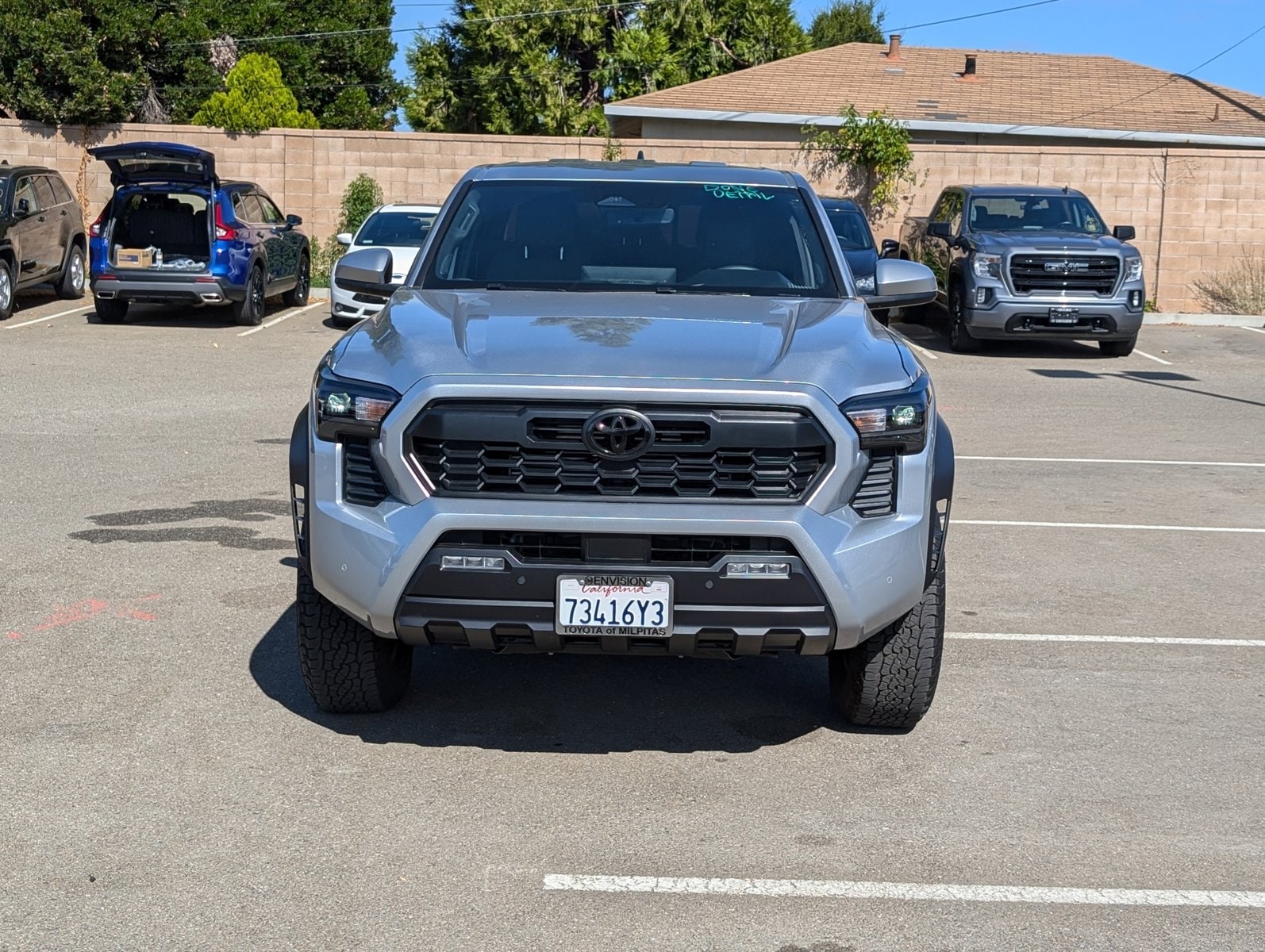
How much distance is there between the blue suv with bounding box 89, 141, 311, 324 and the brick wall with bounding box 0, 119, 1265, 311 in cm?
525

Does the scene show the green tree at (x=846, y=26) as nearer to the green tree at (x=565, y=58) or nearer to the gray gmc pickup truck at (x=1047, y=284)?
the green tree at (x=565, y=58)

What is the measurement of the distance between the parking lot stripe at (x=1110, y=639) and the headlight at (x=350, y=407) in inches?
120

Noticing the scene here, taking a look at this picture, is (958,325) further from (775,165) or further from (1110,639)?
(1110,639)

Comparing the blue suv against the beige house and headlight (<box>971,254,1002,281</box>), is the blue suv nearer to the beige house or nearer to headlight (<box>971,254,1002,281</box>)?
headlight (<box>971,254,1002,281</box>)

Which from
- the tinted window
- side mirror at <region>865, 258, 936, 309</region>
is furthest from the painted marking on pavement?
the tinted window

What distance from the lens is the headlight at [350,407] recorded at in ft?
15.8

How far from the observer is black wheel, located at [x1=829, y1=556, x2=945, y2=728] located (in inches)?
207

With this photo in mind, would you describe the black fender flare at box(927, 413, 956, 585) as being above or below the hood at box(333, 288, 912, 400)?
below

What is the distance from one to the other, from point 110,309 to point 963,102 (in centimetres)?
1892

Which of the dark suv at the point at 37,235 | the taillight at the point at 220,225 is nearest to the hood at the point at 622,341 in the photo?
the taillight at the point at 220,225

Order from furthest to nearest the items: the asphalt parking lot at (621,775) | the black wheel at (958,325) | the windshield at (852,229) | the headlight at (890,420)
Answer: the windshield at (852,229) → the black wheel at (958,325) → the headlight at (890,420) → the asphalt parking lot at (621,775)

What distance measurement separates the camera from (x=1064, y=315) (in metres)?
18.0

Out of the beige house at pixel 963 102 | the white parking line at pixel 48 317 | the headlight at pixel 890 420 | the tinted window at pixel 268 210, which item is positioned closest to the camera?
the headlight at pixel 890 420

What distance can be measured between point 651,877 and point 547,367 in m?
1.51
